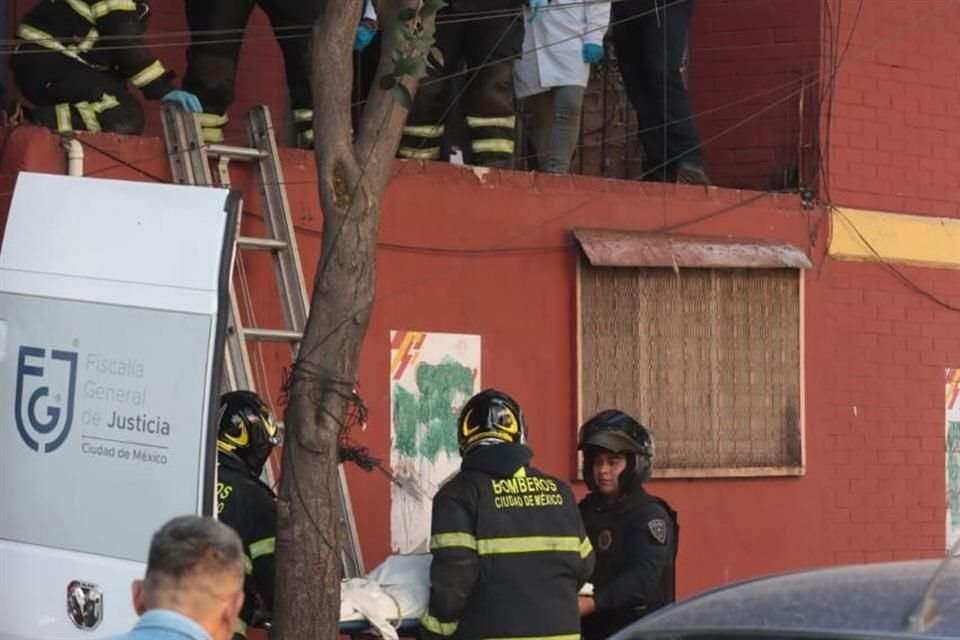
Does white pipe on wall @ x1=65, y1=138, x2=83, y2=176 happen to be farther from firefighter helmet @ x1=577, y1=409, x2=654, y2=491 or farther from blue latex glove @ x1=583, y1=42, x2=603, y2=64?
blue latex glove @ x1=583, y1=42, x2=603, y2=64

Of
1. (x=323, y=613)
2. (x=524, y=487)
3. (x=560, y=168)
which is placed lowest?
(x=323, y=613)

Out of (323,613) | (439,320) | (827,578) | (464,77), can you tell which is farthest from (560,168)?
(827,578)

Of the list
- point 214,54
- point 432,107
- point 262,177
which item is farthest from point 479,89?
point 262,177

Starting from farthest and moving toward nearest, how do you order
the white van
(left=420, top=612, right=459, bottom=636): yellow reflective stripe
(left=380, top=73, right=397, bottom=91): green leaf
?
(left=420, top=612, right=459, bottom=636): yellow reflective stripe < (left=380, top=73, right=397, bottom=91): green leaf < the white van

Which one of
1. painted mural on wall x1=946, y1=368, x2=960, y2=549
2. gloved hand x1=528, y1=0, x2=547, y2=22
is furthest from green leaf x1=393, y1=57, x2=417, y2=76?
painted mural on wall x1=946, y1=368, x2=960, y2=549

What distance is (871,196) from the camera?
36.3 ft

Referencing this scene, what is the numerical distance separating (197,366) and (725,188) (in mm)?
5614

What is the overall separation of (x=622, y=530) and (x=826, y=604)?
3625 millimetres

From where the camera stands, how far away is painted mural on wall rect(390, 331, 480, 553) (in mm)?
9055

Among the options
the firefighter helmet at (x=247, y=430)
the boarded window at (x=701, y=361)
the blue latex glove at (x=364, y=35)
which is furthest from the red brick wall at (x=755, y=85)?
the firefighter helmet at (x=247, y=430)

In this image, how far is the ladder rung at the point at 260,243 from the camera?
7853 mm

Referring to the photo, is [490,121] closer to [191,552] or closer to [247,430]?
[247,430]

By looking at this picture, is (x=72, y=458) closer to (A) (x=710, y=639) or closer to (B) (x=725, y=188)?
(A) (x=710, y=639)

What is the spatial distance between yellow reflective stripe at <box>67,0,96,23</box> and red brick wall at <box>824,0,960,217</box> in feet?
14.8
